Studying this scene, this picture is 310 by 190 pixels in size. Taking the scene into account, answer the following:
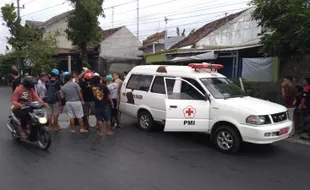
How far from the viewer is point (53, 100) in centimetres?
812

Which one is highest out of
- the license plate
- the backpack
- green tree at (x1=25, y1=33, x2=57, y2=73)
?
green tree at (x1=25, y1=33, x2=57, y2=73)

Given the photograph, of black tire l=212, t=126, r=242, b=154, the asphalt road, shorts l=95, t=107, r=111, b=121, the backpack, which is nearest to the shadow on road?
the asphalt road

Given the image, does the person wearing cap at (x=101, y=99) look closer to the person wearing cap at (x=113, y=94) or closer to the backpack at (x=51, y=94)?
the person wearing cap at (x=113, y=94)

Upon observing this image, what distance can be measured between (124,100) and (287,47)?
5.54 metres

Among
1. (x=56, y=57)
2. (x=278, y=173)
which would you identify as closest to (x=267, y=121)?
(x=278, y=173)

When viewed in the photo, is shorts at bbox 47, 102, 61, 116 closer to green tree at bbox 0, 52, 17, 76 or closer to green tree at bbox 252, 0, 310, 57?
green tree at bbox 252, 0, 310, 57

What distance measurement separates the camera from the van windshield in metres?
6.77

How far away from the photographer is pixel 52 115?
8.31 m

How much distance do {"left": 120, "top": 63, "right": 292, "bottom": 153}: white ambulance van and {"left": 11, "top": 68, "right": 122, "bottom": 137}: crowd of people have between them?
1.12 meters

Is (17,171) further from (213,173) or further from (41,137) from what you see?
(213,173)

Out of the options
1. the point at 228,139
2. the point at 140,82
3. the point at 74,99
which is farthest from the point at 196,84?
the point at 74,99

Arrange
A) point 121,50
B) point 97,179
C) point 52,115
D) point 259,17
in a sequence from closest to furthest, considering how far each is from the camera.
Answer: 1. point 97,179
2. point 52,115
3. point 259,17
4. point 121,50

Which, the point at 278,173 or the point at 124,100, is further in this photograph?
the point at 124,100

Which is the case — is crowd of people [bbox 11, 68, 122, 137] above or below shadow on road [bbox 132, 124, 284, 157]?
above
